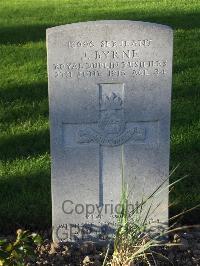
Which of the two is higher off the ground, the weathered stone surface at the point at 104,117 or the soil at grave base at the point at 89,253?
the weathered stone surface at the point at 104,117

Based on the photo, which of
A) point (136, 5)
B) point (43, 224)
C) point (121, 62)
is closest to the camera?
point (121, 62)

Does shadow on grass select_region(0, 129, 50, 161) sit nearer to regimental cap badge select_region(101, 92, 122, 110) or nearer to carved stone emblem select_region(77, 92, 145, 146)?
carved stone emblem select_region(77, 92, 145, 146)

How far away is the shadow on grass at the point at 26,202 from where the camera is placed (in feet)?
13.6

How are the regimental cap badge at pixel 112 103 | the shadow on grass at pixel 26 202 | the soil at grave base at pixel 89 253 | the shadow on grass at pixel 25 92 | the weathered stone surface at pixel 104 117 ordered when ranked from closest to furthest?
the weathered stone surface at pixel 104 117 < the regimental cap badge at pixel 112 103 < the soil at grave base at pixel 89 253 < the shadow on grass at pixel 26 202 < the shadow on grass at pixel 25 92

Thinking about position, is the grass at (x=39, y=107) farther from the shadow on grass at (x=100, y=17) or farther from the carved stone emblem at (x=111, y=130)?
the carved stone emblem at (x=111, y=130)

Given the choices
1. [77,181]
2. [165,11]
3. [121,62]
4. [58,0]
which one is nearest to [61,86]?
[121,62]

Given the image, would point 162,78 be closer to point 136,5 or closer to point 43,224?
point 43,224

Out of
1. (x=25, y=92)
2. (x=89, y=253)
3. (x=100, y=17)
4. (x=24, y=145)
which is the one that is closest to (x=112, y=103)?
(x=89, y=253)

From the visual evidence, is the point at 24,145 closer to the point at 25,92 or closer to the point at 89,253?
the point at 25,92

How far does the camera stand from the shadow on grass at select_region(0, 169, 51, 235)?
13.6ft

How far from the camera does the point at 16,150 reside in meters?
5.26

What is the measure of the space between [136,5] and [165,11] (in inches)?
38.0

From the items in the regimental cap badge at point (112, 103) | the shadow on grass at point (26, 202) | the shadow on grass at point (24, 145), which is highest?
the regimental cap badge at point (112, 103)

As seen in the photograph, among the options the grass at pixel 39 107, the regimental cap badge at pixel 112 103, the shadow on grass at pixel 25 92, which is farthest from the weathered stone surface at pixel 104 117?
the shadow on grass at pixel 25 92
